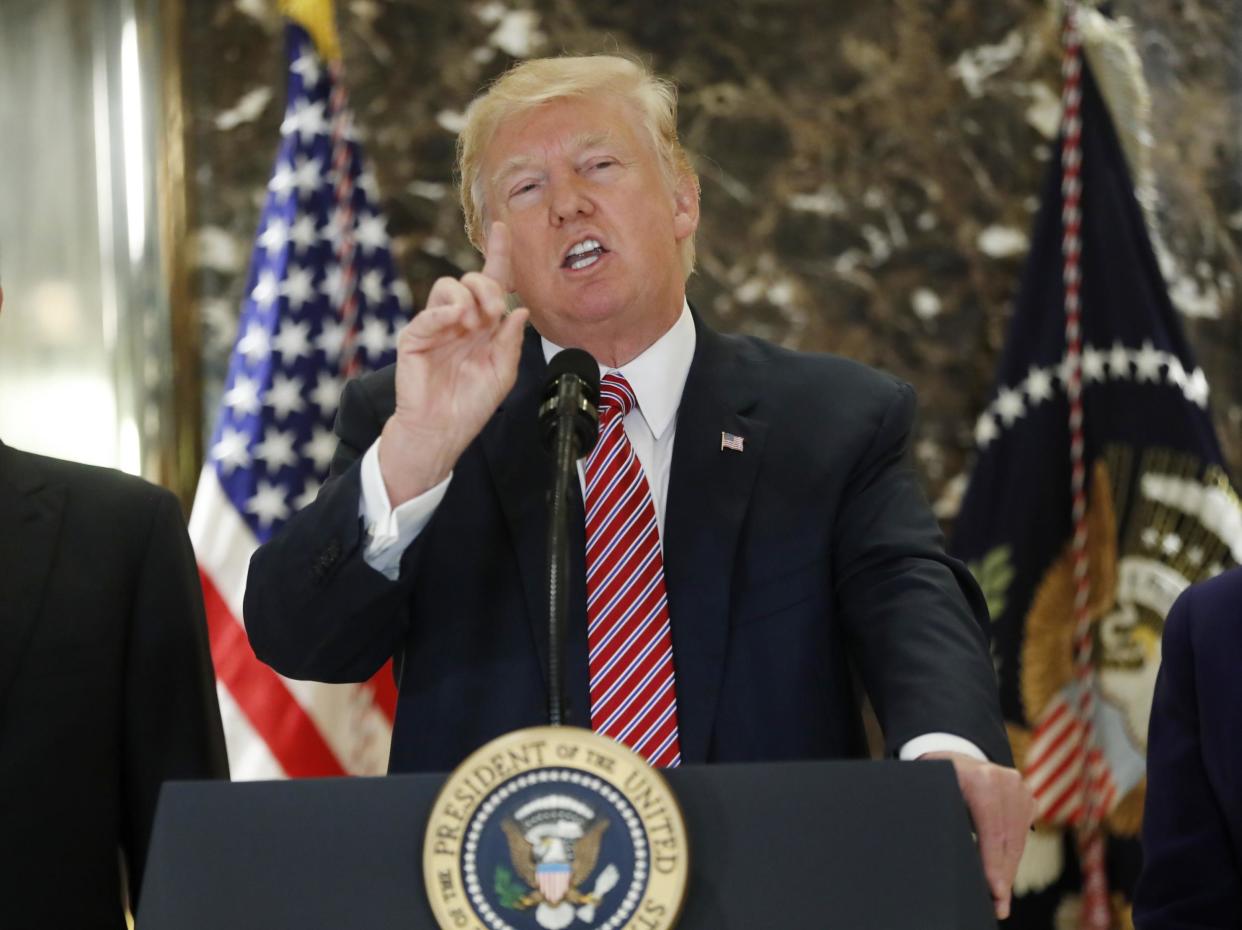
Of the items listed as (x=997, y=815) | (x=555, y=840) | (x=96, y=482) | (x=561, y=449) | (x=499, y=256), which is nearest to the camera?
(x=555, y=840)

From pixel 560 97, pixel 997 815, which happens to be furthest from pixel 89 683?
pixel 997 815

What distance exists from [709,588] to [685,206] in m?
0.75

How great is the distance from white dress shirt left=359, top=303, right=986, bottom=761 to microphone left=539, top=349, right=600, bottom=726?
15cm

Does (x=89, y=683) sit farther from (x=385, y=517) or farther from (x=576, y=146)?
Result: (x=576, y=146)

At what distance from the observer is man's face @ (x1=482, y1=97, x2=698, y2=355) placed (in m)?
2.11

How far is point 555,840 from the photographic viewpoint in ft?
3.92

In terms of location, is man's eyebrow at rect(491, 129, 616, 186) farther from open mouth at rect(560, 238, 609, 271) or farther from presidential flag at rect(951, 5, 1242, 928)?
presidential flag at rect(951, 5, 1242, 928)

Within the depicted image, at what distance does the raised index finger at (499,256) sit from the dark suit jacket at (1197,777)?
108 centimetres

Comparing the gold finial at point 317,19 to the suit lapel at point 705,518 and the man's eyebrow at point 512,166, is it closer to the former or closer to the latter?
the man's eyebrow at point 512,166

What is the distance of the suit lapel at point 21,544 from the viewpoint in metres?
2.20

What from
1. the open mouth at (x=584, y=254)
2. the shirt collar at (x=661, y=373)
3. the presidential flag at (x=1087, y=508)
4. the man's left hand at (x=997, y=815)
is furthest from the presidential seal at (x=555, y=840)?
the presidential flag at (x=1087, y=508)

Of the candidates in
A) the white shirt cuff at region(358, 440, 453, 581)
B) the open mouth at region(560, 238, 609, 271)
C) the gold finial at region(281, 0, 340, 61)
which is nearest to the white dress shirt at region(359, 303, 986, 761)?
the white shirt cuff at region(358, 440, 453, 581)

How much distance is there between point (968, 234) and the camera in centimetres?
392

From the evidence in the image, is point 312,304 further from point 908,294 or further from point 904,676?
point 904,676
